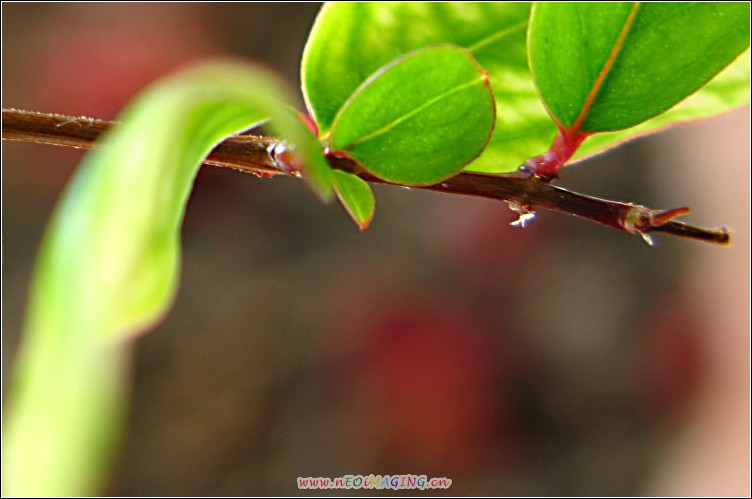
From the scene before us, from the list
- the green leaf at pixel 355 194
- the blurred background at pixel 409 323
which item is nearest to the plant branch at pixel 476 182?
the green leaf at pixel 355 194

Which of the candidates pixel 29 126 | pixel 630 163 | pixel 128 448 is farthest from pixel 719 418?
pixel 29 126

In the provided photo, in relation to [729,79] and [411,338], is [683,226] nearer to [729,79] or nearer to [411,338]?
[729,79]

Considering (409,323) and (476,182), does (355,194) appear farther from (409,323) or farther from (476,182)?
(409,323)

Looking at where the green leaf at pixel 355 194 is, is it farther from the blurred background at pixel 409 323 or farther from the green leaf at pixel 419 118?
the blurred background at pixel 409 323

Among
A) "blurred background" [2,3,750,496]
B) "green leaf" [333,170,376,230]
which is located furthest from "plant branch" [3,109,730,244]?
"blurred background" [2,3,750,496]

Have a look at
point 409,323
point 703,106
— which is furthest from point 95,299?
point 409,323

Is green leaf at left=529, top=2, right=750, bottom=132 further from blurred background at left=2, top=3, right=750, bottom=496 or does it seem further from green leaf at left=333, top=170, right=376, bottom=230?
blurred background at left=2, top=3, right=750, bottom=496
